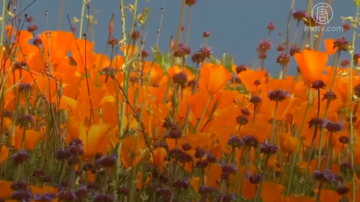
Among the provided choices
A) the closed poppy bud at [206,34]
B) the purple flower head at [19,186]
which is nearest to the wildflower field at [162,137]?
the purple flower head at [19,186]

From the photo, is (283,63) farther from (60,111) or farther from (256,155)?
(60,111)

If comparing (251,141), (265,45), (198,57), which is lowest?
(251,141)

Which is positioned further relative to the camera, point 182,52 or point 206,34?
point 206,34

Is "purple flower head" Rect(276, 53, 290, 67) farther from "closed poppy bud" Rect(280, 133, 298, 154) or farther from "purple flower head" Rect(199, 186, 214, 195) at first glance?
"purple flower head" Rect(199, 186, 214, 195)

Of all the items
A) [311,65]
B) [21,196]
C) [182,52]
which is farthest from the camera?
[182,52]

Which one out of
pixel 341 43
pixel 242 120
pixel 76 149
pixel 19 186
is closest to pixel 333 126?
pixel 242 120

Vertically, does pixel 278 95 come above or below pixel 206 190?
above

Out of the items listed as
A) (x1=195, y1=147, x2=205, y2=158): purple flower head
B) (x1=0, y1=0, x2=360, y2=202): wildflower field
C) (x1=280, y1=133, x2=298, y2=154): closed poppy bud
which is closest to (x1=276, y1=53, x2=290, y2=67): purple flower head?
(x1=0, y1=0, x2=360, y2=202): wildflower field

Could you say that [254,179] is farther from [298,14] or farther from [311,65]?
[298,14]

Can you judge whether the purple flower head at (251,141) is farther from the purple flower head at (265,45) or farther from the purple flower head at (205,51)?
the purple flower head at (265,45)

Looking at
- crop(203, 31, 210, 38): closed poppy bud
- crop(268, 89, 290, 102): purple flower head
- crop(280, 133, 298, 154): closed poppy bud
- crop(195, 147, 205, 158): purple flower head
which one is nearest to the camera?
crop(195, 147, 205, 158): purple flower head

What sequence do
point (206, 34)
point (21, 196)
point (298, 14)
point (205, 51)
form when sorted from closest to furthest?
point (21, 196) < point (205, 51) < point (298, 14) < point (206, 34)

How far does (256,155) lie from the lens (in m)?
1.72

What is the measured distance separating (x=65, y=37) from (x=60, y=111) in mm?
211
